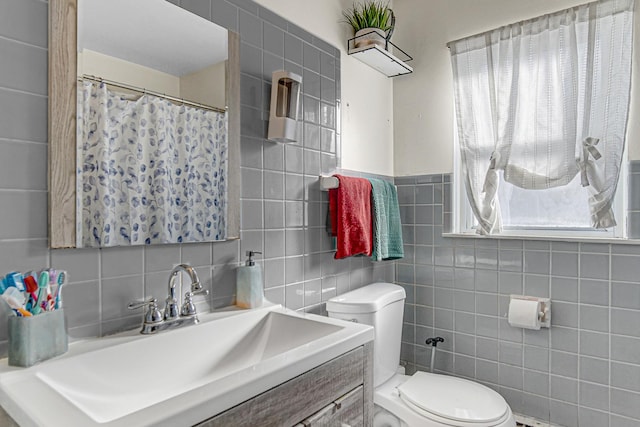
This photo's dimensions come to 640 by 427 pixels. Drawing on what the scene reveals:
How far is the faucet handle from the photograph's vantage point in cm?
108

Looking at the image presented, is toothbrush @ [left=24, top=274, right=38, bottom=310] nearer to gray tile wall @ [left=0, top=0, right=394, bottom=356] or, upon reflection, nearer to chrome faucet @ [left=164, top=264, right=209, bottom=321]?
gray tile wall @ [left=0, top=0, right=394, bottom=356]

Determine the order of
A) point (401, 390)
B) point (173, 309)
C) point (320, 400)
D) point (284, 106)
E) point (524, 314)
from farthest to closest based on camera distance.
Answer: point (524, 314) → point (401, 390) → point (284, 106) → point (173, 309) → point (320, 400)

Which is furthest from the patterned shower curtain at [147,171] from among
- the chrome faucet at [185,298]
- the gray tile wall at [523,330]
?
the gray tile wall at [523,330]

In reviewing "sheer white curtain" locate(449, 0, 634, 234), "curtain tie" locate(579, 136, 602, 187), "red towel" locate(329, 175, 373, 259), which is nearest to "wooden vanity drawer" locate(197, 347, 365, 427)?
"red towel" locate(329, 175, 373, 259)

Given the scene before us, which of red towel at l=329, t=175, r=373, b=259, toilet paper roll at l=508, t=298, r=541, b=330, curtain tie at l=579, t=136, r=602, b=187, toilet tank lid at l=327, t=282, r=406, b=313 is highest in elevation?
curtain tie at l=579, t=136, r=602, b=187

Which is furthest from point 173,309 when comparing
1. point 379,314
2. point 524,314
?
point 524,314

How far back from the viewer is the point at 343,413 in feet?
3.54

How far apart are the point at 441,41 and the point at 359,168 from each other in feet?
2.89

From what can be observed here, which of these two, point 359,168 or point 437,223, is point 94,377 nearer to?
point 359,168

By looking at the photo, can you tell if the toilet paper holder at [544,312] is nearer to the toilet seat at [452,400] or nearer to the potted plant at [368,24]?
the toilet seat at [452,400]

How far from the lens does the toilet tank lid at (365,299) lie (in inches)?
67.0

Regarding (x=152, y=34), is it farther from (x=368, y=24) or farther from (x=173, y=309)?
(x=368, y=24)

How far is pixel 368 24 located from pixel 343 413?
5.82 ft

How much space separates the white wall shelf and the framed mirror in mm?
792
